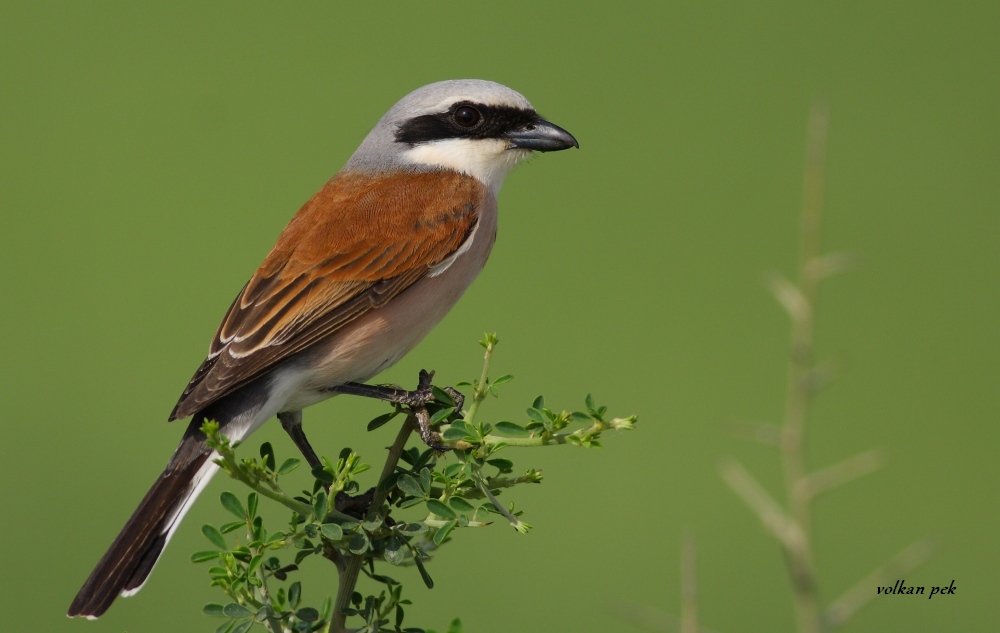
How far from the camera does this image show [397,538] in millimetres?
1918

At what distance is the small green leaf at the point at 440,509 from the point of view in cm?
187

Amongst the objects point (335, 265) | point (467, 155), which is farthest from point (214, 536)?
point (467, 155)

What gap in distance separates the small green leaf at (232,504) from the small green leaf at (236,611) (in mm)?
152

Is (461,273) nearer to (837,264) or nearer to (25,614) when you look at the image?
(837,264)

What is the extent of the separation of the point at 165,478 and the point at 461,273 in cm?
105

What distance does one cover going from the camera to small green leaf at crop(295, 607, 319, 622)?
70.1 inches

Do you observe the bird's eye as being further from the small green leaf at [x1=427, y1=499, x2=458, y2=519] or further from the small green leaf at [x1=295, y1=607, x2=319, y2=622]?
the small green leaf at [x1=295, y1=607, x2=319, y2=622]

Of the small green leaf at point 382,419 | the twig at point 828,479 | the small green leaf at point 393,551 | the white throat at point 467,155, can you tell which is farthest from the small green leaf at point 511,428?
the white throat at point 467,155

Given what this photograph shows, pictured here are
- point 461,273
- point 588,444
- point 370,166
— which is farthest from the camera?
point 370,166

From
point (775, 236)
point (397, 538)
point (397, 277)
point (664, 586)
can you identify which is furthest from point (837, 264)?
point (775, 236)

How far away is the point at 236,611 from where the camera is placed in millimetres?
1800

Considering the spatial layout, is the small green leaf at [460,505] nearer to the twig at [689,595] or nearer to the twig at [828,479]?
the twig at [689,595]

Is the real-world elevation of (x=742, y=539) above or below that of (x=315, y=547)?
above

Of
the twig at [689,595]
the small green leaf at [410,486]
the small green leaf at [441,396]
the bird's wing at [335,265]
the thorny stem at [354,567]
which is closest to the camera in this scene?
the twig at [689,595]
